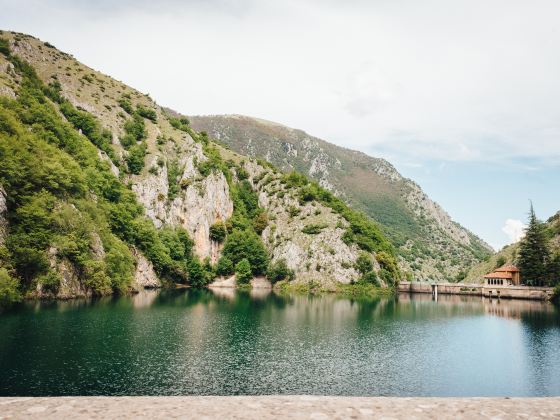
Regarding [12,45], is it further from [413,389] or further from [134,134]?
[413,389]

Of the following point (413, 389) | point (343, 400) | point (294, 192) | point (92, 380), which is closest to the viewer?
point (343, 400)

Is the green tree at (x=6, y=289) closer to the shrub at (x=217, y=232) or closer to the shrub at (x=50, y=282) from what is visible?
the shrub at (x=50, y=282)

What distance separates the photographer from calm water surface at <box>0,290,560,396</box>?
29297mm

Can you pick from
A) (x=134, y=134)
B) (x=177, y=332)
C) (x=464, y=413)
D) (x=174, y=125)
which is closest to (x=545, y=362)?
(x=464, y=413)

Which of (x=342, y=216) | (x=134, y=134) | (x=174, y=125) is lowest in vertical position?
(x=342, y=216)

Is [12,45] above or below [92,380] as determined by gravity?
above

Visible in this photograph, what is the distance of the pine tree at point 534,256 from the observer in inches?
4321

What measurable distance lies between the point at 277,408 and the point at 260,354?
92.7 feet

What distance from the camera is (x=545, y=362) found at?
3897 cm

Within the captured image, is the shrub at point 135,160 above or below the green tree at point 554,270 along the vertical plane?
above

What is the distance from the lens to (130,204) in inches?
4658

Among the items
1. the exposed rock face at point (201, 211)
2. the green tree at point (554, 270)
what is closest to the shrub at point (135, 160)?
the exposed rock face at point (201, 211)

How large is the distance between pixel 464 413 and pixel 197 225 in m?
138

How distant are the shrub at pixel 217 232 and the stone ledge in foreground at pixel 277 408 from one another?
134808 millimetres
